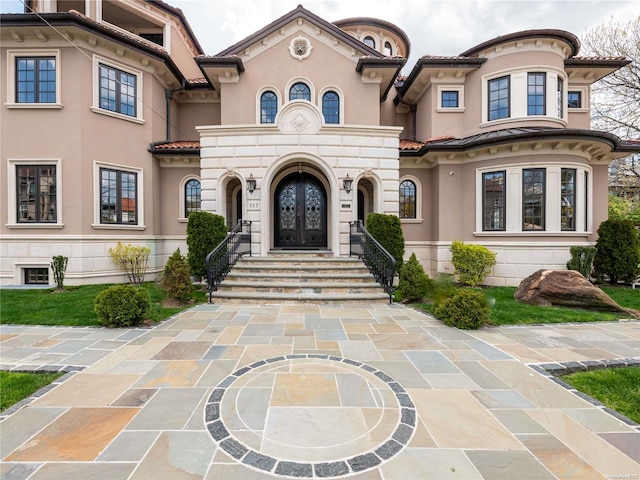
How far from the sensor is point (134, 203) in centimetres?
1047

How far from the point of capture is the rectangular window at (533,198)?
31.7 ft

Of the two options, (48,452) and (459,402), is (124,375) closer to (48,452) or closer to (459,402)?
(48,452)

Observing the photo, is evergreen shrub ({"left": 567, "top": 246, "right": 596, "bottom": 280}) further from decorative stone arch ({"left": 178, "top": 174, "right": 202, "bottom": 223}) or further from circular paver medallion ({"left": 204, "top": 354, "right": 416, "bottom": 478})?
decorative stone arch ({"left": 178, "top": 174, "right": 202, "bottom": 223})

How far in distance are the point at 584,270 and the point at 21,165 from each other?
737 inches

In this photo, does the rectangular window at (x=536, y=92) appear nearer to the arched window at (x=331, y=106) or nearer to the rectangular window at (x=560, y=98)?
the rectangular window at (x=560, y=98)

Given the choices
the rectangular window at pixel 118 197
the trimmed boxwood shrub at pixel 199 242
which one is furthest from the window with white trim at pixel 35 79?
the trimmed boxwood shrub at pixel 199 242

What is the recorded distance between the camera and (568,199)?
9758 mm

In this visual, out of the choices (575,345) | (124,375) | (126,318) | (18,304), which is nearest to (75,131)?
(18,304)

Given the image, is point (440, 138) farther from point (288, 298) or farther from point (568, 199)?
point (288, 298)

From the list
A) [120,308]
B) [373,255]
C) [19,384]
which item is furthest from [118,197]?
[373,255]

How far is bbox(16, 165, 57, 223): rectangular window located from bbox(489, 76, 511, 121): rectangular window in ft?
52.0

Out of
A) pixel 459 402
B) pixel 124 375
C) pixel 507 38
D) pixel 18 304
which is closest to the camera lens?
pixel 459 402

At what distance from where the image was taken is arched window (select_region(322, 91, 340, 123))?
10922 millimetres

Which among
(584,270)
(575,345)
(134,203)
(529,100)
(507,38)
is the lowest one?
(575,345)
